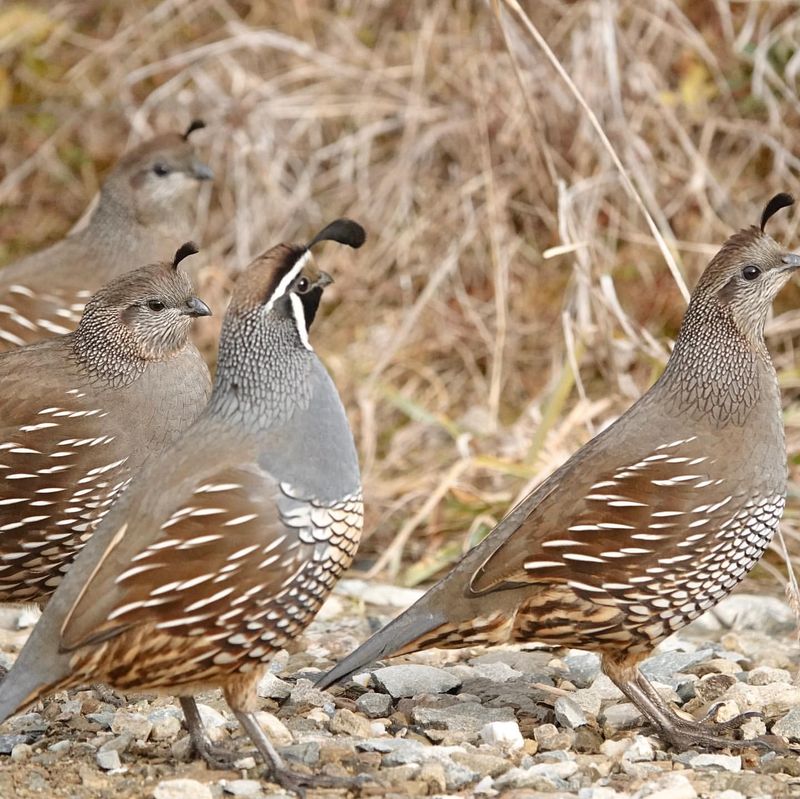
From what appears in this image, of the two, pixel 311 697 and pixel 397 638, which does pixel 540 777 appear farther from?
pixel 311 697

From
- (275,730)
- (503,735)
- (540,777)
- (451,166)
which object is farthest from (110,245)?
(540,777)

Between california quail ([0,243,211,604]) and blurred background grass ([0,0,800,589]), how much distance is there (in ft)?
6.89

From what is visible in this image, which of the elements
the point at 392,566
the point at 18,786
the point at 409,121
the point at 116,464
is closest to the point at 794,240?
the point at 409,121

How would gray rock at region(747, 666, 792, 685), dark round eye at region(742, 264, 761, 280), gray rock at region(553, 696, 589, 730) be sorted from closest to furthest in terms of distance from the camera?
gray rock at region(553, 696, 589, 730), dark round eye at region(742, 264, 761, 280), gray rock at region(747, 666, 792, 685)

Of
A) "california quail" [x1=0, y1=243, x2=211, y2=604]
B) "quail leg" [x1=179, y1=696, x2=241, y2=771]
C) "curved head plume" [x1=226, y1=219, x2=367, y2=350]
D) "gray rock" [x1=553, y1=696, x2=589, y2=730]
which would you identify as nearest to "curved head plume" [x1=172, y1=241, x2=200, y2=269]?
"california quail" [x1=0, y1=243, x2=211, y2=604]

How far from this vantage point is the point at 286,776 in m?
3.62

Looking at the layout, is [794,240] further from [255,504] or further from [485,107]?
[255,504]

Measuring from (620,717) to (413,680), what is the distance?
2.12 ft

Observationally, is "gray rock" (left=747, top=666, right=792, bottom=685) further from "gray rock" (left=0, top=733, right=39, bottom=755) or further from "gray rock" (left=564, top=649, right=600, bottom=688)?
"gray rock" (left=0, top=733, right=39, bottom=755)

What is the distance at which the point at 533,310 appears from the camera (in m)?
7.68

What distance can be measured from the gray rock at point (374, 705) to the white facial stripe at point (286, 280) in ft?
4.15

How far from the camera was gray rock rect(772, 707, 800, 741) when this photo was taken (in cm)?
404

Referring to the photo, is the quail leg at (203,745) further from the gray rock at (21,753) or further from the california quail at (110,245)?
the california quail at (110,245)

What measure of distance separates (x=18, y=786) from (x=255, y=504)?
37.2 inches
